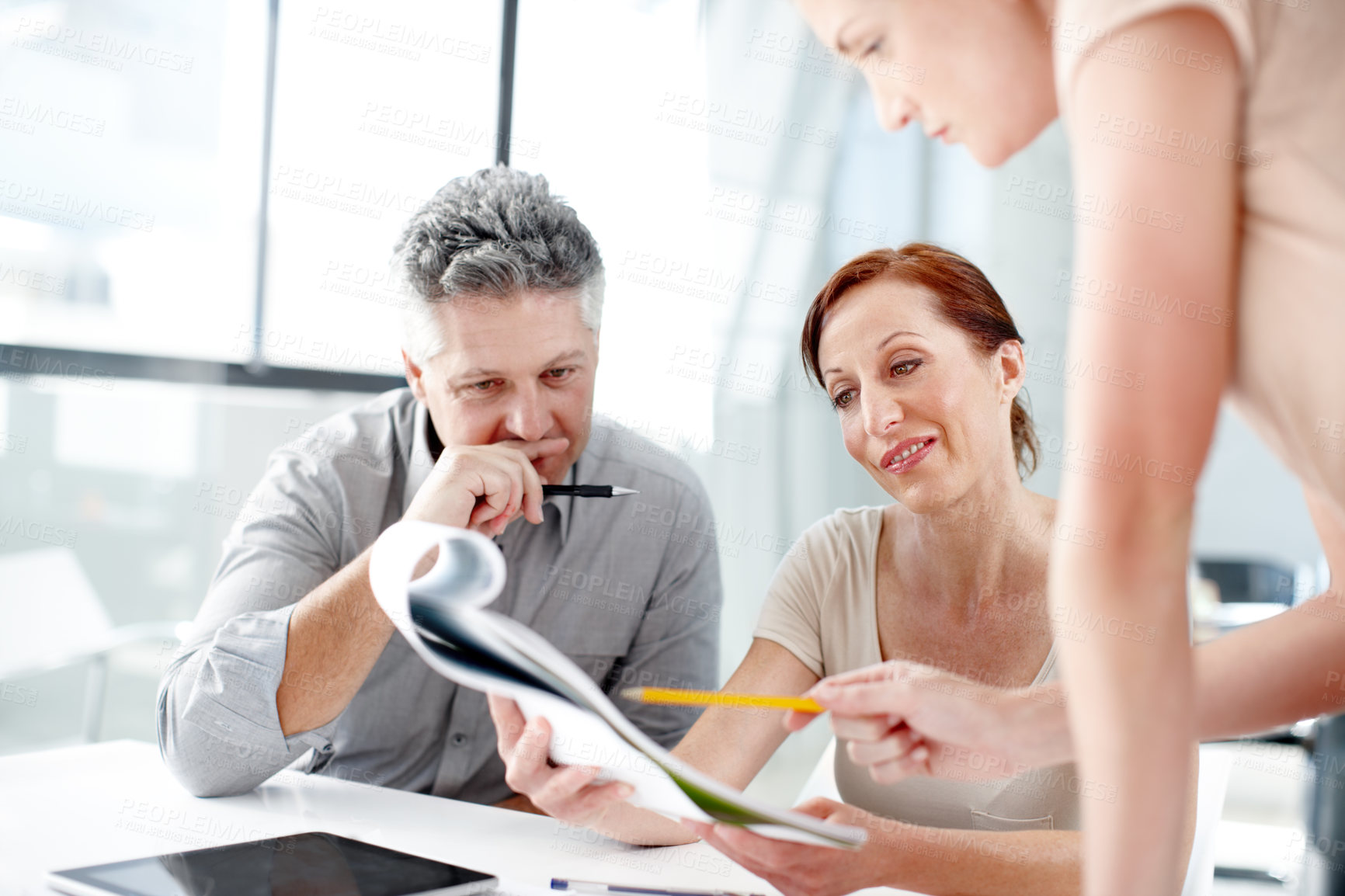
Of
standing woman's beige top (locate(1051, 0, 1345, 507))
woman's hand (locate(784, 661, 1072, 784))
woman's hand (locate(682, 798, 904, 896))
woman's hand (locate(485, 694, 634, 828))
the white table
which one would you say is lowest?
the white table

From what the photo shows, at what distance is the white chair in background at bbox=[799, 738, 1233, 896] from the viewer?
39.3 inches

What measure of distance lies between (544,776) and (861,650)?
1.56 feet

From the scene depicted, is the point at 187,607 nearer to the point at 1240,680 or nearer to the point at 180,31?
the point at 180,31

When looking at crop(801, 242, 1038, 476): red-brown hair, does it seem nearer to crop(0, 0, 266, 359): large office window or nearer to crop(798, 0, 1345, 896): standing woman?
crop(798, 0, 1345, 896): standing woman

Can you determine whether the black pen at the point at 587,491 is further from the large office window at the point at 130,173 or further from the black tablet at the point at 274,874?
the large office window at the point at 130,173

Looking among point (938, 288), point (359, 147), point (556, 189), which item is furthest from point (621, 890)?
point (359, 147)

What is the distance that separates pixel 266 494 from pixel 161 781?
1.33 feet

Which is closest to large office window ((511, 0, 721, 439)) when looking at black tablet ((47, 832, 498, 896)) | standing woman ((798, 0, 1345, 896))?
black tablet ((47, 832, 498, 896))

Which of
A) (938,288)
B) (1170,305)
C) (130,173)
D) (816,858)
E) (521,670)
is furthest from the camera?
(130,173)

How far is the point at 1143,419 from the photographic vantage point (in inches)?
18.1

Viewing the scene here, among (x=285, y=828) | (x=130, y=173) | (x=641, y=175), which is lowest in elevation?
(x=285, y=828)

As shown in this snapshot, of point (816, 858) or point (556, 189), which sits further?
point (556, 189)

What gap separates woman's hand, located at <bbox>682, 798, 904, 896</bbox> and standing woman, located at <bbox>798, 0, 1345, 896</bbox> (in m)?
0.40

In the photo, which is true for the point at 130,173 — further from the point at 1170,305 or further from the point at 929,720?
the point at 1170,305
